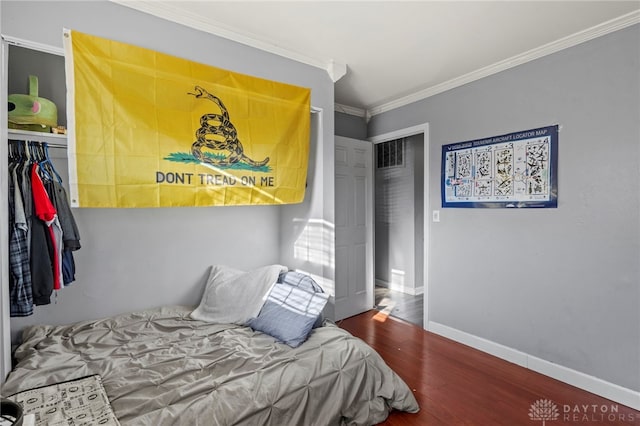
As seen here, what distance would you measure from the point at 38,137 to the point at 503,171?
131 inches

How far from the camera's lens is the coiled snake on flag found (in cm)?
223

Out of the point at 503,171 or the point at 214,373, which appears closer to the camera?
the point at 214,373

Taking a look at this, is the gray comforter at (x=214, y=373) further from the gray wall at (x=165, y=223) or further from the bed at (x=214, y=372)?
the gray wall at (x=165, y=223)

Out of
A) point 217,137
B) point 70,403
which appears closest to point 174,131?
point 217,137

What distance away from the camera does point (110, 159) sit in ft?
6.31

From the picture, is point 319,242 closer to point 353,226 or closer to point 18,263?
point 353,226

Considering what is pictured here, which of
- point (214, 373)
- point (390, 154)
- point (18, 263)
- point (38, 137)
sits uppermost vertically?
point (390, 154)

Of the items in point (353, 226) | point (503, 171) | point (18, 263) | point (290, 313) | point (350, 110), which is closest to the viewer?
point (18, 263)

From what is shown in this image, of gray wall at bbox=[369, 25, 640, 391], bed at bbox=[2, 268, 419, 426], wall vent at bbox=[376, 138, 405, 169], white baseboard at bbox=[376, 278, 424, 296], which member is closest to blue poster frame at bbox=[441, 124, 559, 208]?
gray wall at bbox=[369, 25, 640, 391]

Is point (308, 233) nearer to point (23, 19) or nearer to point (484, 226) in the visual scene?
point (484, 226)

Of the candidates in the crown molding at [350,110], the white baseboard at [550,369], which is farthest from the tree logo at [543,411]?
the crown molding at [350,110]

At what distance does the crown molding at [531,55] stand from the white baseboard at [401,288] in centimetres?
251

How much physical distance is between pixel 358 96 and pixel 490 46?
4.68 ft

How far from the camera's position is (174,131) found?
2131 millimetres
